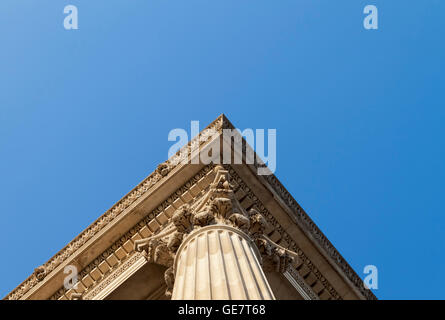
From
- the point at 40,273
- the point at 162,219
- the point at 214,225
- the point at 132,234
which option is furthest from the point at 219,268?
the point at 40,273

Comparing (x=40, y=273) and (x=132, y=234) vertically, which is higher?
(x=132, y=234)

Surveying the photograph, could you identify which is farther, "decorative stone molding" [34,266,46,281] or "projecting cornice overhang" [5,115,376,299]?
"decorative stone molding" [34,266,46,281]

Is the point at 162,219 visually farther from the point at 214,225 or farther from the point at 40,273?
the point at 40,273

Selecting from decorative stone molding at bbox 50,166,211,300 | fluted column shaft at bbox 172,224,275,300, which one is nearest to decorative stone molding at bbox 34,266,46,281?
decorative stone molding at bbox 50,166,211,300

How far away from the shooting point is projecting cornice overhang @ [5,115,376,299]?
1969 cm

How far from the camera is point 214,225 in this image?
622 inches

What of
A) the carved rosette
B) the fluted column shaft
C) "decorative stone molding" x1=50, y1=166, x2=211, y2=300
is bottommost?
the fluted column shaft

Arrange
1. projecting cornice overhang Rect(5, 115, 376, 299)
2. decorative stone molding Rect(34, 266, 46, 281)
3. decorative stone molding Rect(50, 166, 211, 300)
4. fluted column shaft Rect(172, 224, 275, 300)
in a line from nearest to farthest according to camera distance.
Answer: fluted column shaft Rect(172, 224, 275, 300) → decorative stone molding Rect(50, 166, 211, 300) → projecting cornice overhang Rect(5, 115, 376, 299) → decorative stone molding Rect(34, 266, 46, 281)

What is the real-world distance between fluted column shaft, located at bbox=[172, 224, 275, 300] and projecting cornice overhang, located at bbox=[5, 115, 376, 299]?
417cm

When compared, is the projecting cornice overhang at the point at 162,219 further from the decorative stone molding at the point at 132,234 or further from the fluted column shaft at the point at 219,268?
the fluted column shaft at the point at 219,268

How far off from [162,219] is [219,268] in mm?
6671

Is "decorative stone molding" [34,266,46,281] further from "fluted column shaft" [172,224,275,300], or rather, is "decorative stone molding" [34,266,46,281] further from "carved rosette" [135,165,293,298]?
"fluted column shaft" [172,224,275,300]

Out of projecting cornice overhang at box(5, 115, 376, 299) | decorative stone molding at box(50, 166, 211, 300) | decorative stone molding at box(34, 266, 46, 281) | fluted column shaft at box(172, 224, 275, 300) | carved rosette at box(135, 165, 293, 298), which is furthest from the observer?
decorative stone molding at box(34, 266, 46, 281)

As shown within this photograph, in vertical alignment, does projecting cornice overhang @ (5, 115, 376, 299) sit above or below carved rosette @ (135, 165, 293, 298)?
above
